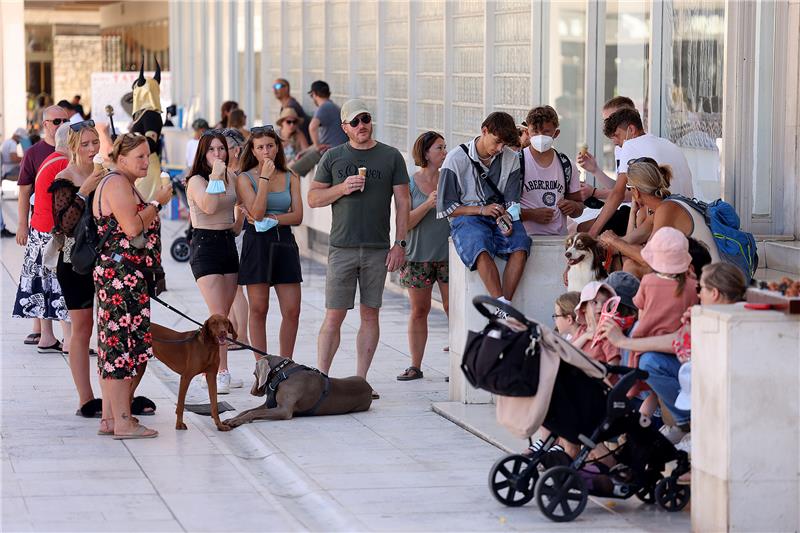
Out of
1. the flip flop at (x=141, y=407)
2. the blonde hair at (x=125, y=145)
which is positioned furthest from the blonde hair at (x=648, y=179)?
the flip flop at (x=141, y=407)

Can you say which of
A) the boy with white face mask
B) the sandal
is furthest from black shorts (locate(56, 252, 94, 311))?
the boy with white face mask

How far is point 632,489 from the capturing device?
6.40 m

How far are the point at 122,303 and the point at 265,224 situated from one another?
5.08 ft

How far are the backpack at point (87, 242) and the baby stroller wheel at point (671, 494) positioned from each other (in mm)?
3318

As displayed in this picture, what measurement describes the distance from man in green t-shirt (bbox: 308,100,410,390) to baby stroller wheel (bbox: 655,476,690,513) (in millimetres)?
3005

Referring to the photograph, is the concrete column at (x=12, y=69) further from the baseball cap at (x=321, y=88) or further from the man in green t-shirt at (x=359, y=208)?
the man in green t-shirt at (x=359, y=208)

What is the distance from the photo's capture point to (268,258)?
912 cm

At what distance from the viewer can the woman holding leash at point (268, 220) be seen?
357 inches

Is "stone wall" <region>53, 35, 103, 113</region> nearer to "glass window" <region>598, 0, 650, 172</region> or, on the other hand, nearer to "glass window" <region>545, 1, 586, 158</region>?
"glass window" <region>545, 1, 586, 158</region>

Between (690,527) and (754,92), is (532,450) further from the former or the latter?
(754,92)

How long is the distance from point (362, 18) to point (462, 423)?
9.94 metres

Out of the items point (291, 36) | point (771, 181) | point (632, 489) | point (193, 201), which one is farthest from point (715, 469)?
point (291, 36)

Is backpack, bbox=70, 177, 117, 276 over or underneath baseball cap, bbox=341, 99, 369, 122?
underneath

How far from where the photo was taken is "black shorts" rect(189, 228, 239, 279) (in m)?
9.16
